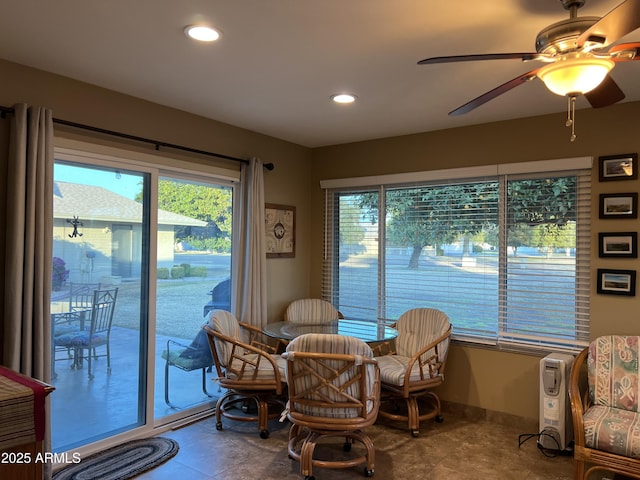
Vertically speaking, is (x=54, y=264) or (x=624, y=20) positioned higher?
(x=624, y=20)

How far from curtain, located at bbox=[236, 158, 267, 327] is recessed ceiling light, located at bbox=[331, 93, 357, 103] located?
1.15 metres

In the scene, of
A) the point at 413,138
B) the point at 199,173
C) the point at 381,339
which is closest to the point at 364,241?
the point at 413,138

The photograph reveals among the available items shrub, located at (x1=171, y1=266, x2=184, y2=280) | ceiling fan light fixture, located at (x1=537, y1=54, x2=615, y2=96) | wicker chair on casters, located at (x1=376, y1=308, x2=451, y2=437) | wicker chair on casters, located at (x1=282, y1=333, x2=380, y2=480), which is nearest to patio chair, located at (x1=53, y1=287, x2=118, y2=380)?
shrub, located at (x1=171, y1=266, x2=184, y2=280)

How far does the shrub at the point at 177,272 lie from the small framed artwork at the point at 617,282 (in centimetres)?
321

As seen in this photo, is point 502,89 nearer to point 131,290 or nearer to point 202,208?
point 202,208

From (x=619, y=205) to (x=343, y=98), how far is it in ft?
6.96

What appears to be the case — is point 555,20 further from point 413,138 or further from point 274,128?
point 274,128

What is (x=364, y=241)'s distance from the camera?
4695 millimetres

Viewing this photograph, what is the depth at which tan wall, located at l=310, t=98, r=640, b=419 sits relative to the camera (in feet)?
10.9

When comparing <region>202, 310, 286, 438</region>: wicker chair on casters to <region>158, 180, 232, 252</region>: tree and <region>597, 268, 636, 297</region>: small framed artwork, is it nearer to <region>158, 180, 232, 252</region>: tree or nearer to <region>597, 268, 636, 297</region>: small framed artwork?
<region>158, 180, 232, 252</region>: tree

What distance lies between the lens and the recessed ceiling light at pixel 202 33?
2.25 m

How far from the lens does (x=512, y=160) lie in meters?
3.78

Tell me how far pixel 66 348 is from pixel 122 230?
2.89 feet

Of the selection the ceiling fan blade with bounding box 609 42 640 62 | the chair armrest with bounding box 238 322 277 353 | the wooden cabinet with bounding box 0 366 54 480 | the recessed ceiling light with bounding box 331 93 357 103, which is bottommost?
the chair armrest with bounding box 238 322 277 353
